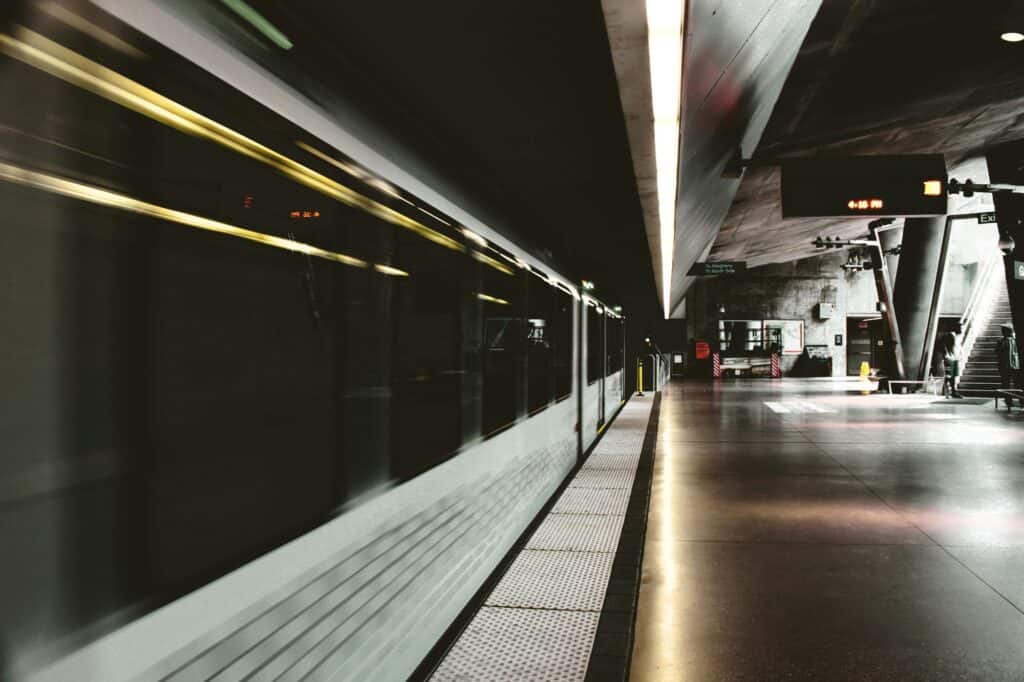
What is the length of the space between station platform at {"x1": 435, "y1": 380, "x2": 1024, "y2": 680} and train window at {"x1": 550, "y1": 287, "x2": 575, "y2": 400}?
928 millimetres

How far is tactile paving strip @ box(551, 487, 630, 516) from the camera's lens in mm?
5246

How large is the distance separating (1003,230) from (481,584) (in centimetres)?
1505

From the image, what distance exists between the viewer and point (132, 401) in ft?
4.11

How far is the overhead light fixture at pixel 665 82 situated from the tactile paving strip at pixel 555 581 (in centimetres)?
267

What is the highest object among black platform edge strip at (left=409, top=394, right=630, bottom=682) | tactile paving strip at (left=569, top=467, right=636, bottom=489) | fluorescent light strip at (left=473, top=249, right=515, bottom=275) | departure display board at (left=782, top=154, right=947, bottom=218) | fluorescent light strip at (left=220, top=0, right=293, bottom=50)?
departure display board at (left=782, top=154, right=947, bottom=218)

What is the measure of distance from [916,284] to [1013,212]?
5.68 metres

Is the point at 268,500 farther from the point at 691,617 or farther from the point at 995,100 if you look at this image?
the point at 995,100

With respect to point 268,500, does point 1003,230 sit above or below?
above

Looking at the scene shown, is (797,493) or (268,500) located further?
(797,493)

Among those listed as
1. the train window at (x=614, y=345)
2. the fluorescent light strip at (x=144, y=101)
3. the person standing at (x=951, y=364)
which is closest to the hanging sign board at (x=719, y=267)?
the person standing at (x=951, y=364)

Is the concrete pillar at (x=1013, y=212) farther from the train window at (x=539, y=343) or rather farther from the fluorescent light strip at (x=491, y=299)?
the fluorescent light strip at (x=491, y=299)

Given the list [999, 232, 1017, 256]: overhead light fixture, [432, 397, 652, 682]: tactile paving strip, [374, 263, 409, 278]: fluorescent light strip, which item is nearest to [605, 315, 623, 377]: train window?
[432, 397, 652, 682]: tactile paving strip

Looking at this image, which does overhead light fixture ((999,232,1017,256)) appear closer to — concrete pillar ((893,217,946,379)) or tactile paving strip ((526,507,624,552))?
concrete pillar ((893,217,946,379))

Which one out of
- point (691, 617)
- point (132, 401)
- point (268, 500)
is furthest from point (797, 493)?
point (132, 401)
